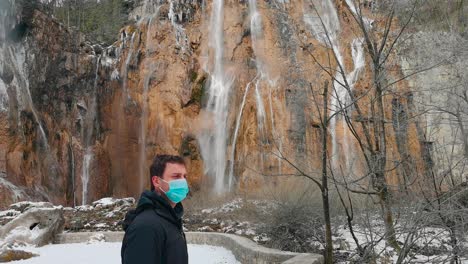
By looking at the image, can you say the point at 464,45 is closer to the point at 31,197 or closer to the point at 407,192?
the point at 407,192

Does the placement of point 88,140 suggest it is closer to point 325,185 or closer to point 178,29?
point 178,29

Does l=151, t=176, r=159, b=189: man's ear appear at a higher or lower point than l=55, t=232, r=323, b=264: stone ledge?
higher

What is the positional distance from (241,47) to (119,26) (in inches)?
418

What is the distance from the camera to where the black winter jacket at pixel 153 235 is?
274 cm

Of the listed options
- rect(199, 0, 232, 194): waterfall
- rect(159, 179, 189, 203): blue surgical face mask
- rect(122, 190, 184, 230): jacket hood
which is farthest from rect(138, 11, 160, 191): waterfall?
rect(122, 190, 184, 230): jacket hood

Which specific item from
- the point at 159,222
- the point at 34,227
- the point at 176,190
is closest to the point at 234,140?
the point at 34,227

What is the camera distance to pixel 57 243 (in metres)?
16.0

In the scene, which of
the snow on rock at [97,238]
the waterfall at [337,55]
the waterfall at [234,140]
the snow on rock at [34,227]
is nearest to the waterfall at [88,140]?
the waterfall at [234,140]

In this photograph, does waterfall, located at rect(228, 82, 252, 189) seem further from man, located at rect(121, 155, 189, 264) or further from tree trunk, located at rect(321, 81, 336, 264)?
man, located at rect(121, 155, 189, 264)

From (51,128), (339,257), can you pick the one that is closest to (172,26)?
(51,128)

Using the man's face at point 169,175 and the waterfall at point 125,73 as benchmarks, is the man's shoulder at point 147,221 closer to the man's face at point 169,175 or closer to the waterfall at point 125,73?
the man's face at point 169,175

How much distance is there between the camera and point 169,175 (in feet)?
10.4

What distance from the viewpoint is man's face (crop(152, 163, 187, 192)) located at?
10.3 ft

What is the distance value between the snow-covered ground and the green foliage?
64.3ft
